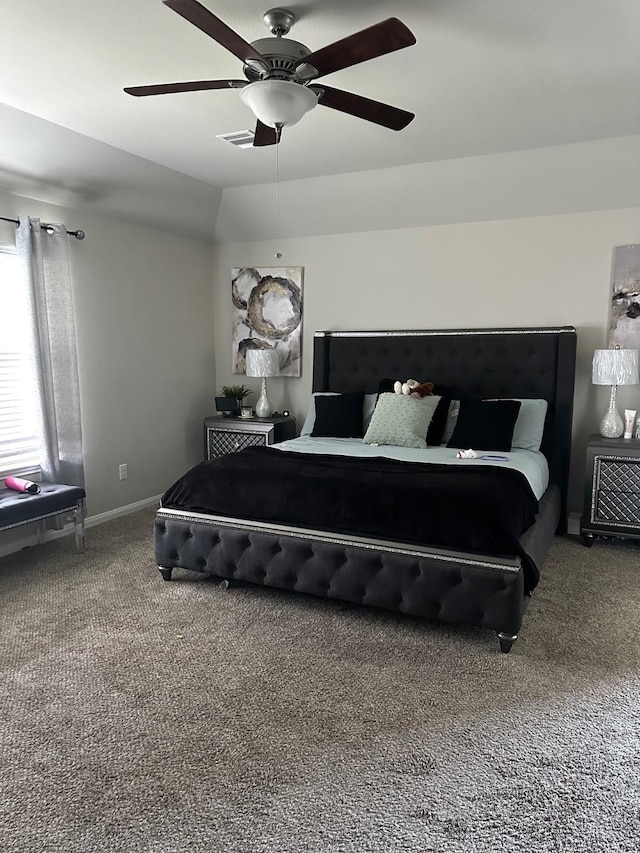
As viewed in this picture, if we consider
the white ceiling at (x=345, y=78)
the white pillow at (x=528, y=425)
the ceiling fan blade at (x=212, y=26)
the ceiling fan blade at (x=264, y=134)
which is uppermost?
the white ceiling at (x=345, y=78)

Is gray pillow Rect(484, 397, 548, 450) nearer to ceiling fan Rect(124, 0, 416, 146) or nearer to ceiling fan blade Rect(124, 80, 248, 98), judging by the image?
ceiling fan Rect(124, 0, 416, 146)

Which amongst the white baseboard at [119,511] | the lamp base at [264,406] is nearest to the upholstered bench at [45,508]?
the white baseboard at [119,511]

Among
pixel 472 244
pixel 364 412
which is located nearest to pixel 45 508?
pixel 364 412

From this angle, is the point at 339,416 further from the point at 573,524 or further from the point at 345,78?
the point at 345,78

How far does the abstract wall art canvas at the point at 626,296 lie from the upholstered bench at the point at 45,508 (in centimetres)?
405

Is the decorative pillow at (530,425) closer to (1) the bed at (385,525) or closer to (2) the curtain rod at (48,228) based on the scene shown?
(1) the bed at (385,525)

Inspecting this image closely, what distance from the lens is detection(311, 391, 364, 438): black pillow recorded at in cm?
473

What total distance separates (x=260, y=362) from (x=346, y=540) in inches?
107

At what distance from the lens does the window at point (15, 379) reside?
3973mm

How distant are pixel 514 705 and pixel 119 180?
4.18 metres

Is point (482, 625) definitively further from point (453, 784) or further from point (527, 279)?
point (527, 279)

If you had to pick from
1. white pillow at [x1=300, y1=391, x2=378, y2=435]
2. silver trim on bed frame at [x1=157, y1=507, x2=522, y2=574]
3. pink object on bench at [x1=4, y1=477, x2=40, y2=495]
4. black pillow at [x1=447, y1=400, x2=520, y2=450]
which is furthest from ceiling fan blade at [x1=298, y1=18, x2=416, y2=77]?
pink object on bench at [x1=4, y1=477, x2=40, y2=495]

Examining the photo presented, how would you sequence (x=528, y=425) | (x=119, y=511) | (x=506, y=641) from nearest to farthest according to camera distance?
1. (x=506, y=641)
2. (x=528, y=425)
3. (x=119, y=511)

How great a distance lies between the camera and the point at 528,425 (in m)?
4.35
